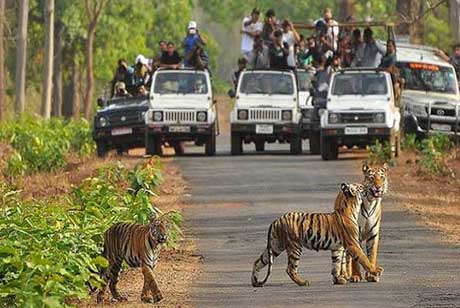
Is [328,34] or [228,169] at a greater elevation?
[328,34]

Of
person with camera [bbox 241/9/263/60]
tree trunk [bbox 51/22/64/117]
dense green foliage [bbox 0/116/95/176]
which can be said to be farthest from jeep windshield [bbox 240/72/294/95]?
tree trunk [bbox 51/22/64/117]

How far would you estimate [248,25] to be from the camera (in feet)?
135

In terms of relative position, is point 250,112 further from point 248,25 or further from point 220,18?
point 220,18

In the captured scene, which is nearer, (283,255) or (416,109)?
(283,255)

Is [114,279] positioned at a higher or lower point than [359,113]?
lower

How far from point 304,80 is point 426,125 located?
350 cm

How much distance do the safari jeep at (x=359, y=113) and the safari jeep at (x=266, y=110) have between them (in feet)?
6.75

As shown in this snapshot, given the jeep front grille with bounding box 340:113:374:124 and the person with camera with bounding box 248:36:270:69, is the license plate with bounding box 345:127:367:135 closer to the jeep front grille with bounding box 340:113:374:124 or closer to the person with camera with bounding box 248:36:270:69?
the jeep front grille with bounding box 340:113:374:124

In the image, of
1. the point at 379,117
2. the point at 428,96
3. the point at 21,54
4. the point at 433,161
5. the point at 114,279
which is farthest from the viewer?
the point at 21,54

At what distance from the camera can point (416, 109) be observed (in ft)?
130

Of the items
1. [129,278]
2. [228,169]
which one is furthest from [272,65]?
[129,278]

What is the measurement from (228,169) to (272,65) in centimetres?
661

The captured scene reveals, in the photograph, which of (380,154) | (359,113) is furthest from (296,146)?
(380,154)

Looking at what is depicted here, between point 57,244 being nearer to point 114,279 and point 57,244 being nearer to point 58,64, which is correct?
point 114,279
